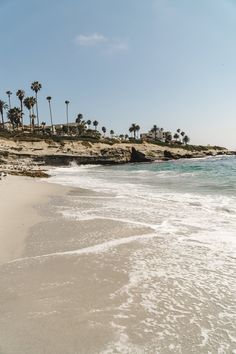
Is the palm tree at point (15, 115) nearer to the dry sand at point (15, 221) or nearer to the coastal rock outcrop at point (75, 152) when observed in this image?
the coastal rock outcrop at point (75, 152)

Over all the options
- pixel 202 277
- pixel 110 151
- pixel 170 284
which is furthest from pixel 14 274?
pixel 110 151

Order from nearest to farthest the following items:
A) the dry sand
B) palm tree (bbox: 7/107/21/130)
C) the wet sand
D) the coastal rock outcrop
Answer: the wet sand → the dry sand → the coastal rock outcrop → palm tree (bbox: 7/107/21/130)

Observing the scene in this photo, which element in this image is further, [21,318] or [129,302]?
[129,302]

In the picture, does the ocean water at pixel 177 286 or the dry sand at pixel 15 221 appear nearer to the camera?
the ocean water at pixel 177 286

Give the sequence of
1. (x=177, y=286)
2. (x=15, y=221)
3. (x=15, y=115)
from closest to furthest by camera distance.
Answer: (x=177, y=286) → (x=15, y=221) → (x=15, y=115)

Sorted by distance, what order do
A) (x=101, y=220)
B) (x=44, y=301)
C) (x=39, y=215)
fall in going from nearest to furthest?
(x=44, y=301) → (x=101, y=220) → (x=39, y=215)

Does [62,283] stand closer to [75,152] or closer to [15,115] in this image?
[75,152]

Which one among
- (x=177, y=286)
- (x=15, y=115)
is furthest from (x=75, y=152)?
(x=177, y=286)

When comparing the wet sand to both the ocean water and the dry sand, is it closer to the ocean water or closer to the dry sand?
the dry sand

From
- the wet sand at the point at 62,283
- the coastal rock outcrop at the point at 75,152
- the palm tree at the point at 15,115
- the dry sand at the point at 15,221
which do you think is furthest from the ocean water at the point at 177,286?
the palm tree at the point at 15,115

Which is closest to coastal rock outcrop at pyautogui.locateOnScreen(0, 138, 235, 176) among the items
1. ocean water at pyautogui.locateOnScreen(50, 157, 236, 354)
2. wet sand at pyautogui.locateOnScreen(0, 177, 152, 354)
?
wet sand at pyautogui.locateOnScreen(0, 177, 152, 354)

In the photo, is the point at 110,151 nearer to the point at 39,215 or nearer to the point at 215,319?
the point at 39,215

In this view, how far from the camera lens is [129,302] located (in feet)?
16.7

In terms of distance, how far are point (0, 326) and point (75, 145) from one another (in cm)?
8322
